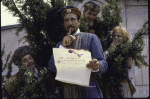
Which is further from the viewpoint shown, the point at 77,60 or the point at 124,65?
the point at 124,65

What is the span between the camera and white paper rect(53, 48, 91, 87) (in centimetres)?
143

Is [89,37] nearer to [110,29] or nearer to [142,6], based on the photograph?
[110,29]

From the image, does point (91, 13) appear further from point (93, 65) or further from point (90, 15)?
point (93, 65)

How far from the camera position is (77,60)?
1452 mm

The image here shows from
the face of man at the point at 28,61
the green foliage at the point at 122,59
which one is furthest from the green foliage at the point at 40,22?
the green foliage at the point at 122,59

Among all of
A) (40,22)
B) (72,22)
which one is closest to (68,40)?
(72,22)

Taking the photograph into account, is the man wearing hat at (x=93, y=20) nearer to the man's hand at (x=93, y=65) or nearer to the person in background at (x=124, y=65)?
the person in background at (x=124, y=65)

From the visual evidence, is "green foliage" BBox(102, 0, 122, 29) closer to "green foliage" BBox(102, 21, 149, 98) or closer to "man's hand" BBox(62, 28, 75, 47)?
"green foliage" BBox(102, 21, 149, 98)

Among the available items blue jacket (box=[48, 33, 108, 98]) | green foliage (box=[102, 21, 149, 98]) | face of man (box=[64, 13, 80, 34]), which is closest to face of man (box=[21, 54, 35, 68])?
blue jacket (box=[48, 33, 108, 98])

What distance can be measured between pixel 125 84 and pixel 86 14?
117cm

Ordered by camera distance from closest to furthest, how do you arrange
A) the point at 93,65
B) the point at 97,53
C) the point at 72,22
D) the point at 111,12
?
the point at 93,65, the point at 97,53, the point at 72,22, the point at 111,12

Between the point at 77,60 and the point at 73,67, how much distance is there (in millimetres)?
73

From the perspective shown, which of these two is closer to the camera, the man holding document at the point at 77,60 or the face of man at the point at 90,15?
the man holding document at the point at 77,60

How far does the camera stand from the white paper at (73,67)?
1.43m
